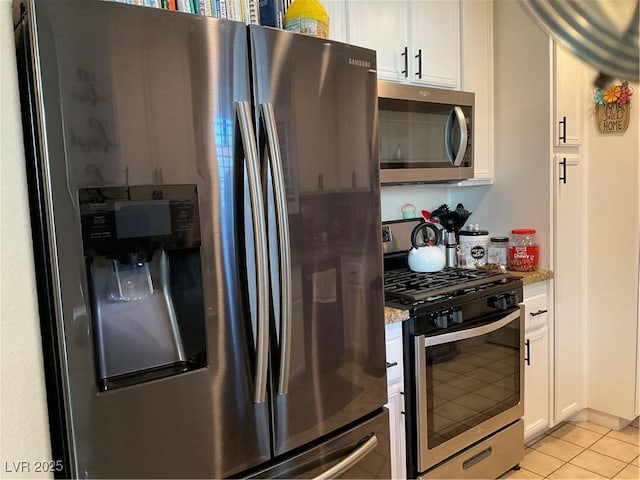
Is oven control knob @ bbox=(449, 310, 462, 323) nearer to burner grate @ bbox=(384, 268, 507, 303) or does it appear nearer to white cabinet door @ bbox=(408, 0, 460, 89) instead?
burner grate @ bbox=(384, 268, 507, 303)

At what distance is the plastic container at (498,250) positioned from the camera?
2.61 metres

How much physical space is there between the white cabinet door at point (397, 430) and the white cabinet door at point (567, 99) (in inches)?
61.2

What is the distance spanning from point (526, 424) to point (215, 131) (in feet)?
7.18

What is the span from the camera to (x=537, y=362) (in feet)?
8.10

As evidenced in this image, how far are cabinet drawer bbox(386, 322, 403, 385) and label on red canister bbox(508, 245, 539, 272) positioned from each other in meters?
1.01

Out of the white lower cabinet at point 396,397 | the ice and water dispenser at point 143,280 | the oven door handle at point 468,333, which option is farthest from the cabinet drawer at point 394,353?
the ice and water dispenser at point 143,280

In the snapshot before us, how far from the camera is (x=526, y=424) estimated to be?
2.44m

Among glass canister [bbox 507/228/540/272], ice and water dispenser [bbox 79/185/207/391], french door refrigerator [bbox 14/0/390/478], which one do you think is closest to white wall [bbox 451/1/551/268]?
glass canister [bbox 507/228/540/272]

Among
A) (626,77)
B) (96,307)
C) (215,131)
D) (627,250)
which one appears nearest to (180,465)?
(96,307)

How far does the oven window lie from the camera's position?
1896mm

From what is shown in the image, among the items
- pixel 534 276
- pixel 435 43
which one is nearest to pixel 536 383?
pixel 534 276

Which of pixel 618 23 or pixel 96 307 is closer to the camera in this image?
pixel 618 23

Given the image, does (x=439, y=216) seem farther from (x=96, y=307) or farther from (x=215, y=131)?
(x=96, y=307)

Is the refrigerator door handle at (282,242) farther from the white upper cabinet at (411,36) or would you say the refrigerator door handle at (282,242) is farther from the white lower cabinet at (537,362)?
the white lower cabinet at (537,362)
